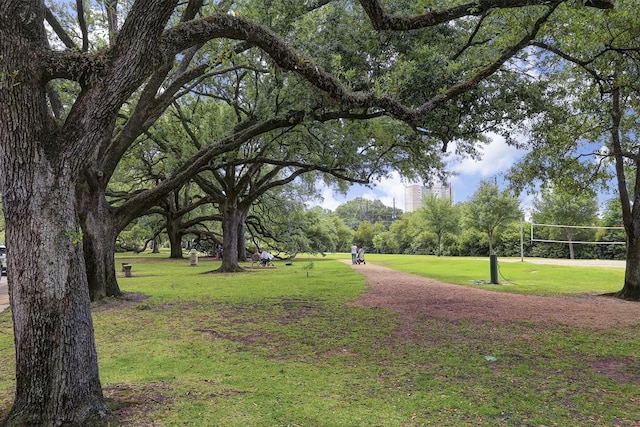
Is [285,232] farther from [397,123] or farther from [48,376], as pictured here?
[48,376]

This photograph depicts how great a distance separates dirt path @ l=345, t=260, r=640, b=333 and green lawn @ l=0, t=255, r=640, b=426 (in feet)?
2.49

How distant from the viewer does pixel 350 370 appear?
17.5 feet

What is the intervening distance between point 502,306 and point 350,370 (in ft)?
21.9

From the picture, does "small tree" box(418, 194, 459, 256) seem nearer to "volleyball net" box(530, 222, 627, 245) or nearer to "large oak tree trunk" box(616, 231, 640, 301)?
"volleyball net" box(530, 222, 627, 245)

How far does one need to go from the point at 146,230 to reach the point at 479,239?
3690 cm

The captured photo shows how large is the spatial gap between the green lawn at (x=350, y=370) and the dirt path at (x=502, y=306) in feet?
2.49

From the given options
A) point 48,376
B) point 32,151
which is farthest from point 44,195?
point 48,376

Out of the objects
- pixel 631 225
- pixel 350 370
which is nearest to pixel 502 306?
pixel 631 225

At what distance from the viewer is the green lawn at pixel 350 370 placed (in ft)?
12.9

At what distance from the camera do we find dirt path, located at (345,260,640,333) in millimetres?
9008

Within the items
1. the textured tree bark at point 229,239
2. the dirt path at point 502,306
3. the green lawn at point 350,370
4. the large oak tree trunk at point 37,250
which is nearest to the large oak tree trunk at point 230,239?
the textured tree bark at point 229,239

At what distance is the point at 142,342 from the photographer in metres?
6.80

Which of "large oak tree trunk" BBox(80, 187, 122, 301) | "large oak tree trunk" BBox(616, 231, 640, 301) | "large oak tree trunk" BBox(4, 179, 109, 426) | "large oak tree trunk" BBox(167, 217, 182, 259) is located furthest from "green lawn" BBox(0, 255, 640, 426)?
"large oak tree trunk" BBox(167, 217, 182, 259)

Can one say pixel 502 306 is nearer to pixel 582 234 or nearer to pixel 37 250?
pixel 37 250
